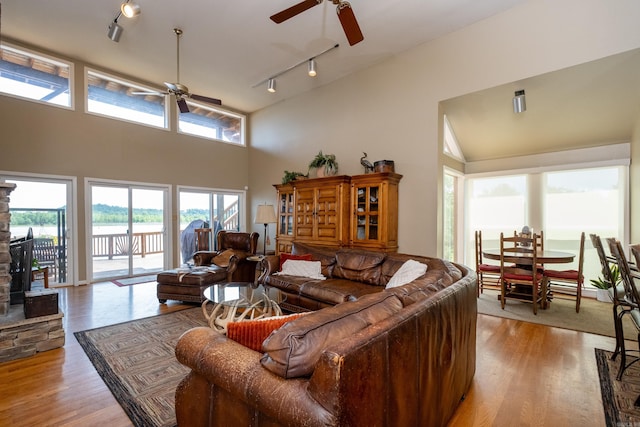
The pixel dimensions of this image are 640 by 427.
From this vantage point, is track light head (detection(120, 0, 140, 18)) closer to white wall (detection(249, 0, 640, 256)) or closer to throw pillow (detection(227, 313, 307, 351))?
white wall (detection(249, 0, 640, 256))

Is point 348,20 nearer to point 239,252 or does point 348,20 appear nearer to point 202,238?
point 239,252

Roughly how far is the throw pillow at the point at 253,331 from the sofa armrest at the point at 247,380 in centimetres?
4

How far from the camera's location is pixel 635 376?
2.33 metres

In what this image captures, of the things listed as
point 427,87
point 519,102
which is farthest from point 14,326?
point 519,102

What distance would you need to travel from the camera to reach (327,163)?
5324mm

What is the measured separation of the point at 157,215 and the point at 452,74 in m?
6.13

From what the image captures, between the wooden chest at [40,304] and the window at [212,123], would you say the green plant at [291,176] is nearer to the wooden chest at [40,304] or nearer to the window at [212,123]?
the window at [212,123]

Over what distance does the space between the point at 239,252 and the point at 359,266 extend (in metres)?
2.32

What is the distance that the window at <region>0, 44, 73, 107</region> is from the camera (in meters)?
4.72

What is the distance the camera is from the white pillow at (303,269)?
390 centimetres

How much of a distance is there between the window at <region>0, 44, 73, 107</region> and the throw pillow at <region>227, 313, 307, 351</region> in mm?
6105

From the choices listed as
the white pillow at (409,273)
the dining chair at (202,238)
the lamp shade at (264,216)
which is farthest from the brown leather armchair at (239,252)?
the white pillow at (409,273)

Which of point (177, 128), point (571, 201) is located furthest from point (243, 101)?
point (571, 201)

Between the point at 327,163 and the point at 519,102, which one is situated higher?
the point at 519,102
